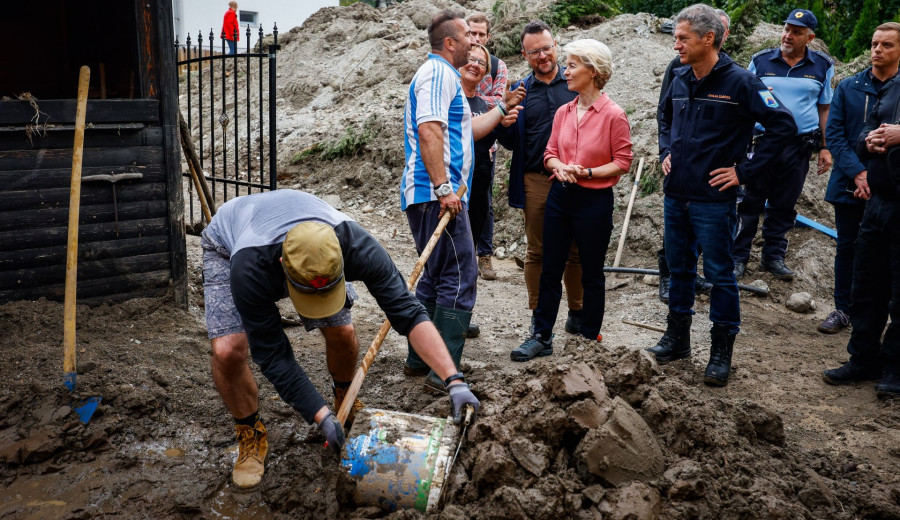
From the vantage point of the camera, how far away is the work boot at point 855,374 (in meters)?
4.60

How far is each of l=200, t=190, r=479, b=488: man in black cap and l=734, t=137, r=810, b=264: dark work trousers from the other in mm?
4296

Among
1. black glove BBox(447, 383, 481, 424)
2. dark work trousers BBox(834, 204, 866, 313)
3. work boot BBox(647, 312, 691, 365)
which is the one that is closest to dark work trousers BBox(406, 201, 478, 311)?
black glove BBox(447, 383, 481, 424)

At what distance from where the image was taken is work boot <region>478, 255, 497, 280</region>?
7.14 metres

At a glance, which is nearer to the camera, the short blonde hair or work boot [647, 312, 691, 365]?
the short blonde hair

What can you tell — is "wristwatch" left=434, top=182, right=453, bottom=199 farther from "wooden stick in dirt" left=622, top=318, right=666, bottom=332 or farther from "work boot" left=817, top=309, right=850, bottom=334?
"work boot" left=817, top=309, right=850, bottom=334

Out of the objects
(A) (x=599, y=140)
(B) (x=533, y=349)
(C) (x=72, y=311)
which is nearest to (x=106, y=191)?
(C) (x=72, y=311)

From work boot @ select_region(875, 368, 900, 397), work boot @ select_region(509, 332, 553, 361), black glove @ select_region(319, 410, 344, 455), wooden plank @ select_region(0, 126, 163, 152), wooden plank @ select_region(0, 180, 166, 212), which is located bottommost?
work boot @ select_region(509, 332, 553, 361)

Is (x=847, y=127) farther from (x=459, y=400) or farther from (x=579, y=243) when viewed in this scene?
(x=459, y=400)

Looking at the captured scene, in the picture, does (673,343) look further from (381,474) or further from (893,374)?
(381,474)

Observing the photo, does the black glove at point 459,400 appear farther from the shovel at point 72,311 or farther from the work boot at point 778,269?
the work boot at point 778,269

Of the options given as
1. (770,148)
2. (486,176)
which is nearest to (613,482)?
(770,148)

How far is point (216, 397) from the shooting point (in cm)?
433

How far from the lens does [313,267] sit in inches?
107

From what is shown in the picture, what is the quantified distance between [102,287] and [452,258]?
2.72 metres
